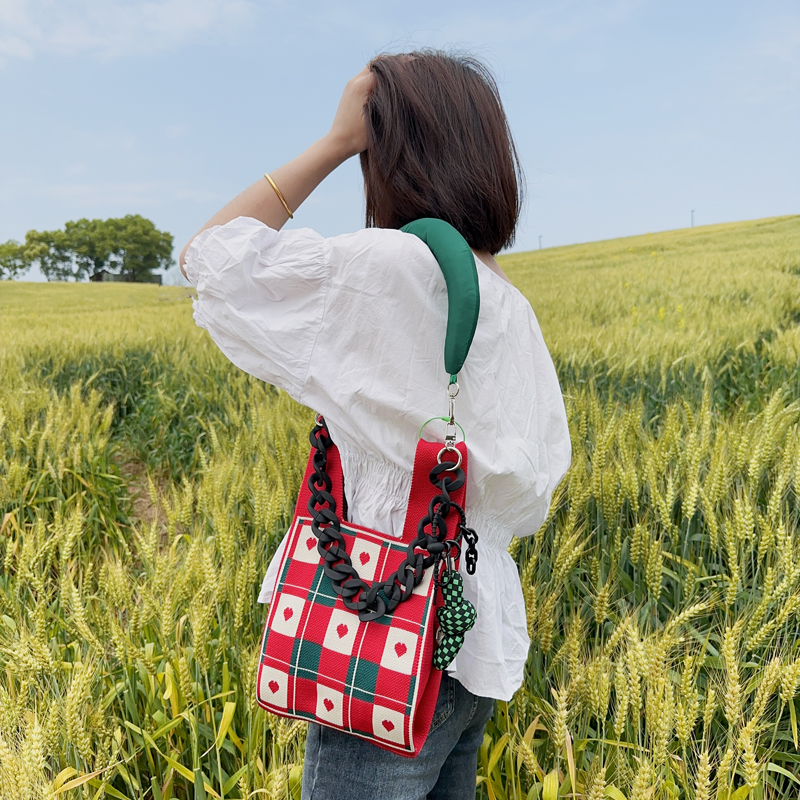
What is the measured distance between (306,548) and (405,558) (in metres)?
0.15

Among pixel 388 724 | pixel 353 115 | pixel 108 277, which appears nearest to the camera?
pixel 388 724

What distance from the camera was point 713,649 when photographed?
57.4 inches

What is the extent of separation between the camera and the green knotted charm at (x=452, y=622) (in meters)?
0.76

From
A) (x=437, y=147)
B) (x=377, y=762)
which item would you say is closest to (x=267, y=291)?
(x=437, y=147)

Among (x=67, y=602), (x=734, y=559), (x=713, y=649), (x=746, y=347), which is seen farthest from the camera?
(x=746, y=347)

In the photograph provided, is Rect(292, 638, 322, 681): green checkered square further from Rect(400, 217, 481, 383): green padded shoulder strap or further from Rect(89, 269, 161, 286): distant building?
Rect(89, 269, 161, 286): distant building

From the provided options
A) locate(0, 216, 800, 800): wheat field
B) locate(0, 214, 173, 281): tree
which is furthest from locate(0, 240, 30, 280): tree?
locate(0, 216, 800, 800): wheat field

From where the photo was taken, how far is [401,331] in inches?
31.9

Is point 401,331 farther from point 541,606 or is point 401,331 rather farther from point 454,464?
point 541,606

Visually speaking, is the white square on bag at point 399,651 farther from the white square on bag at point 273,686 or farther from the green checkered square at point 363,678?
the white square on bag at point 273,686

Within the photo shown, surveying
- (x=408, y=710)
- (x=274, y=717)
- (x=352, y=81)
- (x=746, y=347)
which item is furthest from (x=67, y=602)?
(x=746, y=347)

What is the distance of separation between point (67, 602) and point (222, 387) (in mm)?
2060

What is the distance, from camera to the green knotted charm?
76cm

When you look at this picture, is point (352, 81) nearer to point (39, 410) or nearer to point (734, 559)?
point (734, 559)
